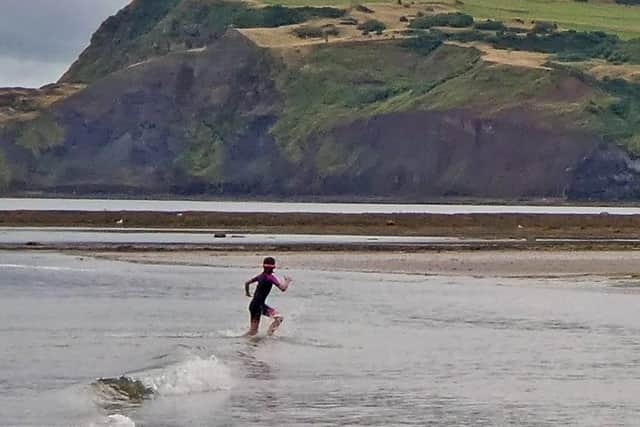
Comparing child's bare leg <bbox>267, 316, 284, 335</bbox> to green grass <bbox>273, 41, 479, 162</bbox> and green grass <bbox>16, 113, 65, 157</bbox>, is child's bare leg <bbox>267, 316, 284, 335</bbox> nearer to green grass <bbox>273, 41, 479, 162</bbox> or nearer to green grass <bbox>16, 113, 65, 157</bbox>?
green grass <bbox>273, 41, 479, 162</bbox>

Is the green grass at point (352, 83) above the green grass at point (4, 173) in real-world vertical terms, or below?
above

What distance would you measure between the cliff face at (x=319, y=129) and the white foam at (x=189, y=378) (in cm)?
8803

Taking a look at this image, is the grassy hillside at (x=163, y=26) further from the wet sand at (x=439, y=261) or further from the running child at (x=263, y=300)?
the running child at (x=263, y=300)

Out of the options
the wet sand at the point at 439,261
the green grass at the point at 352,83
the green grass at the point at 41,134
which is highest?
the green grass at the point at 352,83

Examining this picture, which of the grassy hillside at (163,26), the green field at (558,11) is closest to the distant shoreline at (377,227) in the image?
the grassy hillside at (163,26)

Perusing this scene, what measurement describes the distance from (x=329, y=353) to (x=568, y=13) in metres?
131

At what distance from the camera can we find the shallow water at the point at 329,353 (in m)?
19.0

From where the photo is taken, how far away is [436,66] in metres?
130

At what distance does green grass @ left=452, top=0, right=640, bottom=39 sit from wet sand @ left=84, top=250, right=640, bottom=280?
9119 cm

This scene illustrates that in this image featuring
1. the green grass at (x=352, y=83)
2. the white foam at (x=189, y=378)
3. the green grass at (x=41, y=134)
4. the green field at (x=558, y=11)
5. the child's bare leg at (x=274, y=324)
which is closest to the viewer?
the white foam at (x=189, y=378)

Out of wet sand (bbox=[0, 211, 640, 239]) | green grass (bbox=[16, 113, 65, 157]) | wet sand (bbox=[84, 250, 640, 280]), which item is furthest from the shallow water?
green grass (bbox=[16, 113, 65, 157])

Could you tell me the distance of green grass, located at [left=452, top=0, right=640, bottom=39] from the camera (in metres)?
145

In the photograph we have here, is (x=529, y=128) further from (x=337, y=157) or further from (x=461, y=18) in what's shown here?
(x=461, y=18)

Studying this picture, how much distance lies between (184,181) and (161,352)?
10038cm
